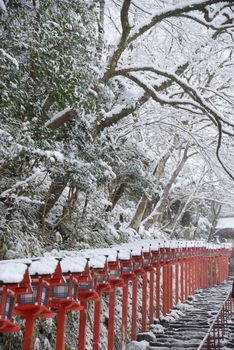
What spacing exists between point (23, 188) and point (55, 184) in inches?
69.7

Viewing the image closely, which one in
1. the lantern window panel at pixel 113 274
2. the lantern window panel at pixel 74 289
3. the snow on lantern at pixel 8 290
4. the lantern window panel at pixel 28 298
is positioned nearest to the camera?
the snow on lantern at pixel 8 290

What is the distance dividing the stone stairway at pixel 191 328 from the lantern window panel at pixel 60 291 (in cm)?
556

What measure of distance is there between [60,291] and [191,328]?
824 centimetres

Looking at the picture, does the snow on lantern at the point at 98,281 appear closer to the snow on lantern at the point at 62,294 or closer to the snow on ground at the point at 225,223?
the snow on lantern at the point at 62,294

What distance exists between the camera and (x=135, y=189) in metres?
14.4

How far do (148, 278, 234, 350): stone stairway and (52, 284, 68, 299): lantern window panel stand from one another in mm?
5558

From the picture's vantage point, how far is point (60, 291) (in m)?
5.66

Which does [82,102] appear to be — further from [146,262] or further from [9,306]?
[146,262]

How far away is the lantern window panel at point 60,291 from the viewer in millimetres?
5621

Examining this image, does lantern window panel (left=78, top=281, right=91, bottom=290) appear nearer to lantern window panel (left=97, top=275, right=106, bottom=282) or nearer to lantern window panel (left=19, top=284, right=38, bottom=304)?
lantern window panel (left=97, top=275, right=106, bottom=282)

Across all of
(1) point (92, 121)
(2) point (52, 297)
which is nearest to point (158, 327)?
(1) point (92, 121)

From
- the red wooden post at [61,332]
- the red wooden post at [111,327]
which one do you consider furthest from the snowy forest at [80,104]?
the red wooden post at [61,332]

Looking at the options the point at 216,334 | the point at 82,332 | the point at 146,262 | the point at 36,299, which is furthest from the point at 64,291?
Result: the point at 216,334

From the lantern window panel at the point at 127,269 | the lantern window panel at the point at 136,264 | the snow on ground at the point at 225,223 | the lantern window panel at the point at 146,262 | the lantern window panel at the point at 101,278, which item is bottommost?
the lantern window panel at the point at 101,278
